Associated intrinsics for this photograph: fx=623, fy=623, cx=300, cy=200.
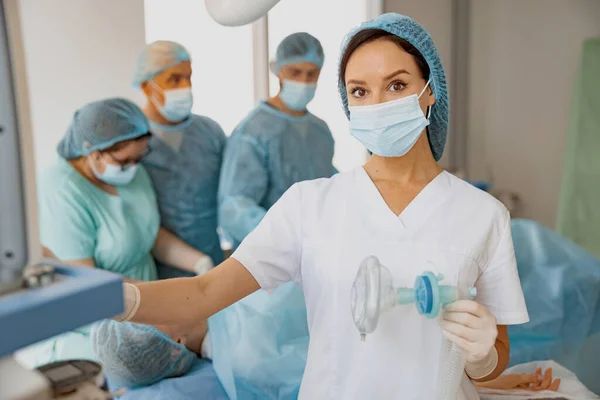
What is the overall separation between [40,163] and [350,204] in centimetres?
155

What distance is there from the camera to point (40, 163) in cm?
230

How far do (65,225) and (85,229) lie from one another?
6 cm

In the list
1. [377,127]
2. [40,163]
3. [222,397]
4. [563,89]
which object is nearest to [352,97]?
[377,127]

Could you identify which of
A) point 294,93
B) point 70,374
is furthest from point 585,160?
point 70,374

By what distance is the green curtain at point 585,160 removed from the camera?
308 centimetres

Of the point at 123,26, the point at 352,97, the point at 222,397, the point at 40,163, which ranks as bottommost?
the point at 222,397

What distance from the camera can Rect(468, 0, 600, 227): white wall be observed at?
3.38m

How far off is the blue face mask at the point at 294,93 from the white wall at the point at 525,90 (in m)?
1.53

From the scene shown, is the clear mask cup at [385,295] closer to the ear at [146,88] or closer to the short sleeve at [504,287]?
the short sleeve at [504,287]

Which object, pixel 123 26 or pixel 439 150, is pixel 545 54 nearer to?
pixel 123 26

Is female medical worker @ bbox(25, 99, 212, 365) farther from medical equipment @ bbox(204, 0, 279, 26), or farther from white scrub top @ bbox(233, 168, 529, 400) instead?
white scrub top @ bbox(233, 168, 529, 400)

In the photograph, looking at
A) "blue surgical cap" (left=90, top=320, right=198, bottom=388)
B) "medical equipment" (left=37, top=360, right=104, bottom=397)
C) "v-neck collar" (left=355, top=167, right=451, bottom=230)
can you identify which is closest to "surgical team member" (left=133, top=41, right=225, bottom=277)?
"blue surgical cap" (left=90, top=320, right=198, bottom=388)

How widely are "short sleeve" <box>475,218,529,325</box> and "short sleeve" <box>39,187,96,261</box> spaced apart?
1264 millimetres

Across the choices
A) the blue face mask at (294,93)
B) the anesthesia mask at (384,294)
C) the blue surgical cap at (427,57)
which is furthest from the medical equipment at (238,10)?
the blue face mask at (294,93)
